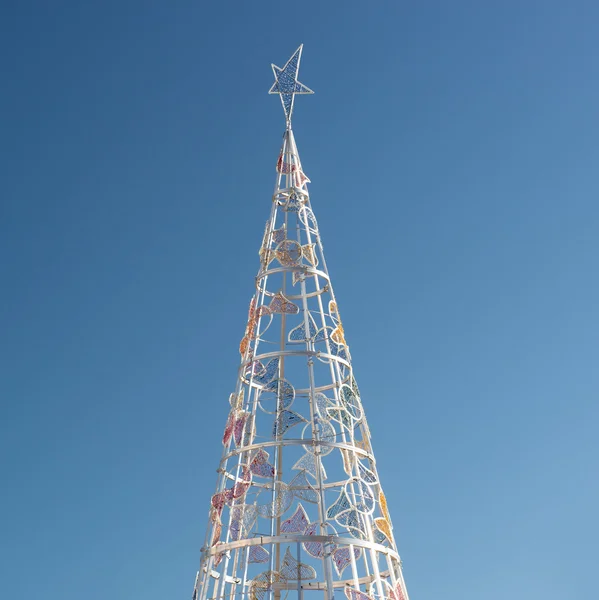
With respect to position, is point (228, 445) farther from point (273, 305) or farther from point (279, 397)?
point (273, 305)

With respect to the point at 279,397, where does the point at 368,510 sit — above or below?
below

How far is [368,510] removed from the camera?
A: 1811cm

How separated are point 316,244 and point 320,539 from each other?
10.2 m

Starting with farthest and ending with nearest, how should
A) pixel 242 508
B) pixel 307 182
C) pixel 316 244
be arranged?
1. pixel 307 182
2. pixel 316 244
3. pixel 242 508

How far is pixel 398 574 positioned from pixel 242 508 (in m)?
4.52

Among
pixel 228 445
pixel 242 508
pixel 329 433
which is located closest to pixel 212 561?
pixel 242 508

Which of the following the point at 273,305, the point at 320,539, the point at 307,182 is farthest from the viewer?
the point at 307,182

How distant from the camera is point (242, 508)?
18.1 metres

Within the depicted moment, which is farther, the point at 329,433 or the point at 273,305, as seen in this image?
the point at 273,305

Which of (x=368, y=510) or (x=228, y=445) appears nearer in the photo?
(x=368, y=510)

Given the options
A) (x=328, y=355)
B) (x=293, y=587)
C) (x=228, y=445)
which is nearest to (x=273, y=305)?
(x=328, y=355)

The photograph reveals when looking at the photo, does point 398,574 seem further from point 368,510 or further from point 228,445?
point 228,445

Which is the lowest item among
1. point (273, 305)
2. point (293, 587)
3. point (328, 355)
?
point (293, 587)

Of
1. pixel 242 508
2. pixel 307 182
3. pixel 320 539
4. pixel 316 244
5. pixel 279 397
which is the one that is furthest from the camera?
pixel 307 182
